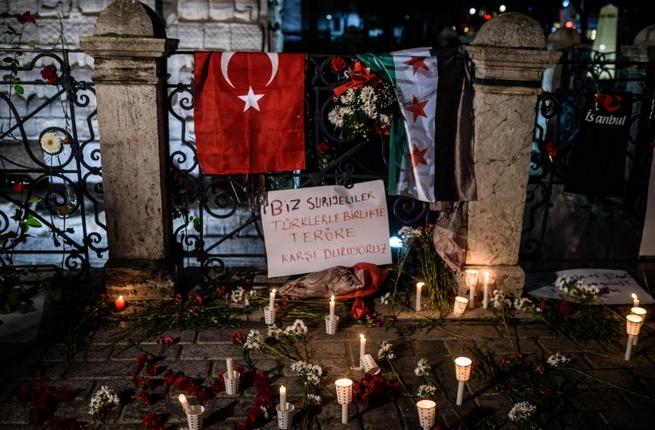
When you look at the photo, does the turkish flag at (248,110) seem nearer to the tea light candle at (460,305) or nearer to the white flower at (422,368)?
the tea light candle at (460,305)

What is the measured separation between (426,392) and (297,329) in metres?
1.34

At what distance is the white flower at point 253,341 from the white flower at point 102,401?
1.14 meters

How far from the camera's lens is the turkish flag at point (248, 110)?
17.3ft

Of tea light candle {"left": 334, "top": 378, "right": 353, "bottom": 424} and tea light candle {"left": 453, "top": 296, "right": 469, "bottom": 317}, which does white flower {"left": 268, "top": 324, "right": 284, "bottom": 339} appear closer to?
tea light candle {"left": 334, "top": 378, "right": 353, "bottom": 424}

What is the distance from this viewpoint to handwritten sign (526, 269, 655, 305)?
234 inches

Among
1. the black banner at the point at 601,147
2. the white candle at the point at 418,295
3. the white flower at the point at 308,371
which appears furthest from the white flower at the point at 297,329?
the black banner at the point at 601,147

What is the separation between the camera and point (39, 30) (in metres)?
9.71

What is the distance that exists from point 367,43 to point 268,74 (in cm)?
3062

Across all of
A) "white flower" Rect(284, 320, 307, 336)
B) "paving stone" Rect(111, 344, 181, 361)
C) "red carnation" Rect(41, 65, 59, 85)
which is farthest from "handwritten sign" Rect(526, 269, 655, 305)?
"red carnation" Rect(41, 65, 59, 85)

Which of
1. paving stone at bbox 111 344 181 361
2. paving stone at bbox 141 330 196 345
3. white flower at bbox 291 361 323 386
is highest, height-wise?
white flower at bbox 291 361 323 386

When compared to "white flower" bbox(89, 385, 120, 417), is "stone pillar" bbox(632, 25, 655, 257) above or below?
above

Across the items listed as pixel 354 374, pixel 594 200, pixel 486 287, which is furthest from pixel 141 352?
pixel 594 200

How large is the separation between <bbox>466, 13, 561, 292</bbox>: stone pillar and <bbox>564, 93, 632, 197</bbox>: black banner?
3.97 feet

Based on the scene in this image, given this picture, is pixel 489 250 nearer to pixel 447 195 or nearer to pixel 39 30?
pixel 447 195
